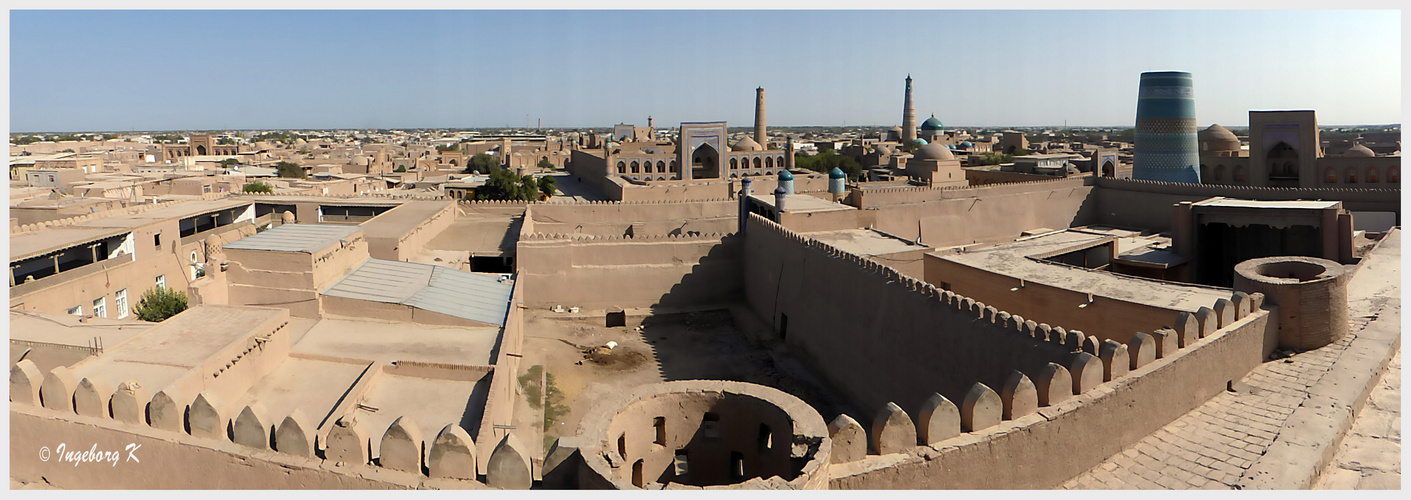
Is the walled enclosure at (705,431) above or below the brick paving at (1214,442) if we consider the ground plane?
above

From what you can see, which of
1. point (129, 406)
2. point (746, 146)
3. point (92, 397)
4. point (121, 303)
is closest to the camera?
point (129, 406)

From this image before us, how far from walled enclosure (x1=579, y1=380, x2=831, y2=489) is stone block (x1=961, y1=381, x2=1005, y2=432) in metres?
1.39

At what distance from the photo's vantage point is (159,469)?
639cm

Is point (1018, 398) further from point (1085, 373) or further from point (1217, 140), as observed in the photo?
point (1217, 140)

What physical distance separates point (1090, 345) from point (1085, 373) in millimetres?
1573

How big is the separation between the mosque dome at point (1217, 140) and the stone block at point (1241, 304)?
103 feet

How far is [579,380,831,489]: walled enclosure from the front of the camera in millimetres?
5699

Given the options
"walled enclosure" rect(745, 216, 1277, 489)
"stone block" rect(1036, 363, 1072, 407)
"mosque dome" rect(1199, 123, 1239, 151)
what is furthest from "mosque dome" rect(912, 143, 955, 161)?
"stone block" rect(1036, 363, 1072, 407)

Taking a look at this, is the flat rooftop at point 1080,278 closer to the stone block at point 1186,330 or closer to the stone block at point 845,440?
the stone block at point 1186,330

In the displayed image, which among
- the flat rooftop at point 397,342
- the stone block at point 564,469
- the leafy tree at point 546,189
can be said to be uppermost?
Answer: the leafy tree at point 546,189

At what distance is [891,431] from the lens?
19.9 feet

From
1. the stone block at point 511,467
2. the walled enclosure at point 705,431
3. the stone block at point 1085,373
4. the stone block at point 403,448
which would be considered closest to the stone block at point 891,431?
the walled enclosure at point 705,431

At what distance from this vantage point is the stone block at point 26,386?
23.0ft

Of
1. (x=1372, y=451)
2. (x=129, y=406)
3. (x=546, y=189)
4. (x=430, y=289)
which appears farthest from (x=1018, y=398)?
(x=546, y=189)
